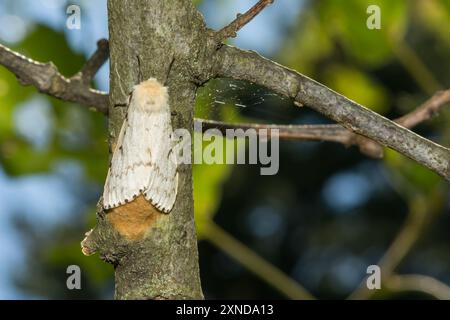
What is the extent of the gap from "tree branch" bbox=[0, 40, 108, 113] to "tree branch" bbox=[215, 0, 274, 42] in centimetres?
48

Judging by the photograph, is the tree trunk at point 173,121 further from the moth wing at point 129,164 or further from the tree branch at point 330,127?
the tree branch at point 330,127

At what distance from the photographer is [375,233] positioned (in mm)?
4449

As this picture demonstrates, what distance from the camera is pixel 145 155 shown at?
3.22 feet

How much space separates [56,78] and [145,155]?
1.35 feet

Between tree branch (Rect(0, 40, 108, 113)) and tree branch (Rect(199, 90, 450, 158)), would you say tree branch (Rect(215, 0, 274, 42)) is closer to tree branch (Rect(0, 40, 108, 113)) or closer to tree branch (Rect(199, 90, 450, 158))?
tree branch (Rect(199, 90, 450, 158))

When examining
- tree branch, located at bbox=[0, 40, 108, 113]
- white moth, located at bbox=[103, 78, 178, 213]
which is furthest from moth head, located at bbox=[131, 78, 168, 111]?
tree branch, located at bbox=[0, 40, 108, 113]

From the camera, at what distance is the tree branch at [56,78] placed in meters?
1.26

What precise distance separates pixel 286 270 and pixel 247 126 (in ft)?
10.9

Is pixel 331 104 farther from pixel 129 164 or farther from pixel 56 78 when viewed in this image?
pixel 56 78

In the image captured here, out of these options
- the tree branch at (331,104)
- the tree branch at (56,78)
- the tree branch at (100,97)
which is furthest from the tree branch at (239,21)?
the tree branch at (56,78)

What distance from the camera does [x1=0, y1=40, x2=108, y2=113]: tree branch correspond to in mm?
1265

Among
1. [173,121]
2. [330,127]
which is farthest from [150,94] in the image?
[330,127]
